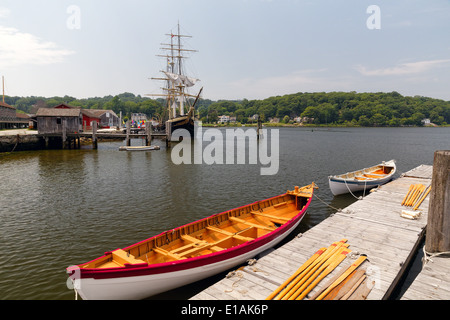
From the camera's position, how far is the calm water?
12023 mm

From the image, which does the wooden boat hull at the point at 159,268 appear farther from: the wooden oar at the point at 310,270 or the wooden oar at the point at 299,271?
the wooden oar at the point at 310,270

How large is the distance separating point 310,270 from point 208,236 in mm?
5292

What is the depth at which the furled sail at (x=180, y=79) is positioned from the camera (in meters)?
88.5

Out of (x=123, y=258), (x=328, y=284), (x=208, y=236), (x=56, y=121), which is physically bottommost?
(x=208, y=236)

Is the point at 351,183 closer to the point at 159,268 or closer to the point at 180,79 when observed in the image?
the point at 159,268

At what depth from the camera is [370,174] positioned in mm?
26984

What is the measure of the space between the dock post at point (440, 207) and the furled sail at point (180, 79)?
3442 inches

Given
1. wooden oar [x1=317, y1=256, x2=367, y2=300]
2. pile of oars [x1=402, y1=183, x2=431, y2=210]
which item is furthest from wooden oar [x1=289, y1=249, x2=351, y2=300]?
pile of oars [x1=402, y1=183, x2=431, y2=210]

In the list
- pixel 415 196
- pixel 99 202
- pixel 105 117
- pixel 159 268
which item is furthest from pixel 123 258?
pixel 105 117

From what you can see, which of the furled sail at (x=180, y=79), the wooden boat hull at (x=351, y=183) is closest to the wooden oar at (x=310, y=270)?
the wooden boat hull at (x=351, y=183)

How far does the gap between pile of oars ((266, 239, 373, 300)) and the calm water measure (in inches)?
157

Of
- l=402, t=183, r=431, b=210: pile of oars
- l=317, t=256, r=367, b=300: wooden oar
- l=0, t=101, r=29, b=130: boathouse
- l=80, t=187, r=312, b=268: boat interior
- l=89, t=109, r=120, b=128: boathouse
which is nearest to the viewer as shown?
l=317, t=256, r=367, b=300: wooden oar

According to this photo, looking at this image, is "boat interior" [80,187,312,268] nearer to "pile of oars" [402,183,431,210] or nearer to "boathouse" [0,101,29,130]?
"pile of oars" [402,183,431,210]
